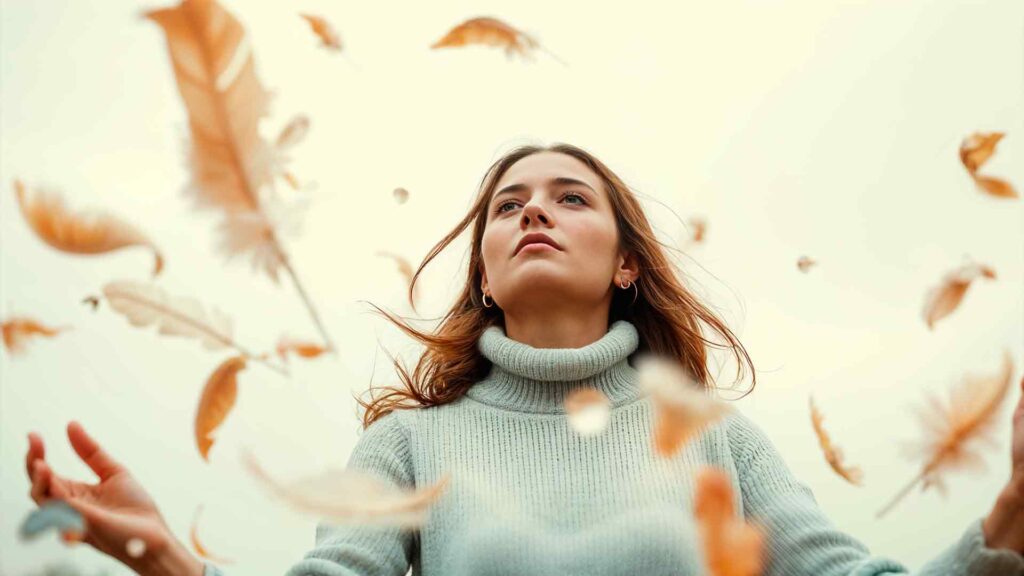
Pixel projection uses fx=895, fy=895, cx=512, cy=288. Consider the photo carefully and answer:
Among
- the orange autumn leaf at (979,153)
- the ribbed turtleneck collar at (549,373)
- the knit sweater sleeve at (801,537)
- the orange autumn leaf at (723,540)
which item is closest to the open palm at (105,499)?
the orange autumn leaf at (723,540)

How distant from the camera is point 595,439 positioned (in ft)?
8.76

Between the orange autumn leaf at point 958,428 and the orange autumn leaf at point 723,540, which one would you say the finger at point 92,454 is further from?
the orange autumn leaf at point 958,428

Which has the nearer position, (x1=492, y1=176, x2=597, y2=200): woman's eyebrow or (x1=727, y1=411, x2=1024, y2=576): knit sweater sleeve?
(x1=727, y1=411, x2=1024, y2=576): knit sweater sleeve

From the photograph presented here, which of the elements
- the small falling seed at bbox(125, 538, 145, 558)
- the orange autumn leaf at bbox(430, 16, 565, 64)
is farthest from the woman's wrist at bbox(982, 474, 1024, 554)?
the orange autumn leaf at bbox(430, 16, 565, 64)

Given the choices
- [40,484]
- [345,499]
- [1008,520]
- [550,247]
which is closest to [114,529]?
[40,484]

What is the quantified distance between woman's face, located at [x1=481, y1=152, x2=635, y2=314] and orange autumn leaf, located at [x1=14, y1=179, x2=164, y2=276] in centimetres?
112

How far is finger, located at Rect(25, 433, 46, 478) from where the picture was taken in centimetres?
166

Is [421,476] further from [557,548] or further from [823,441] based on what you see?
[823,441]

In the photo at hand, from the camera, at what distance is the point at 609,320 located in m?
3.18

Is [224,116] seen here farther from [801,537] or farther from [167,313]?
[801,537]

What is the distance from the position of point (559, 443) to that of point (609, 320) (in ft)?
2.18

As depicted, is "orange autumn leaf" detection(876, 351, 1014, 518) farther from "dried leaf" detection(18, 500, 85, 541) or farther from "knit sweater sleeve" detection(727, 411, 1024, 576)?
"dried leaf" detection(18, 500, 85, 541)

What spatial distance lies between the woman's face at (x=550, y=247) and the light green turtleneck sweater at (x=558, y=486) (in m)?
0.16

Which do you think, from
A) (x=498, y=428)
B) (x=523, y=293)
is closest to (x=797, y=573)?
(x=498, y=428)
